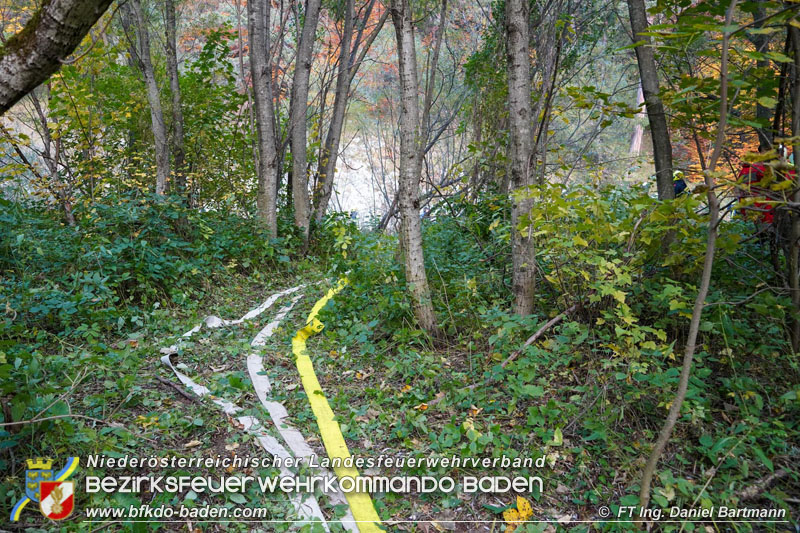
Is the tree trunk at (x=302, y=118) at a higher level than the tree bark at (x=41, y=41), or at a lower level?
higher

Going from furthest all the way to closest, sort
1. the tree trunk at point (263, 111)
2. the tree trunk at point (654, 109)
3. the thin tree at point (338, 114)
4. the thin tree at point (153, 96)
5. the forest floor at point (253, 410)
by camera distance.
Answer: the thin tree at point (338, 114) → the tree trunk at point (263, 111) → the thin tree at point (153, 96) → the tree trunk at point (654, 109) → the forest floor at point (253, 410)

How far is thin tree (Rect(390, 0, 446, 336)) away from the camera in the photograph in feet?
12.0

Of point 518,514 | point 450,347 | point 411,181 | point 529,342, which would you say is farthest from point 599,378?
point 411,181

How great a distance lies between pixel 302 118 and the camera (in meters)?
7.14

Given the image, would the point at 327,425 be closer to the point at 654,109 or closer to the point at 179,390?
the point at 179,390

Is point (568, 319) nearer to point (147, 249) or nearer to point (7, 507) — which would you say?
point (7, 507)

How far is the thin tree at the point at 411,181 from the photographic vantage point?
367 cm

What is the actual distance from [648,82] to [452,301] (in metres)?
2.26

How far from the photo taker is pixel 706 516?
6.83 ft

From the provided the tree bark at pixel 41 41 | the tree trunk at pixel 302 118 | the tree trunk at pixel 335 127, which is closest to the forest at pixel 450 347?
the tree bark at pixel 41 41

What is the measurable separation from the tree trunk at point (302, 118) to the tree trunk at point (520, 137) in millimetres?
4147

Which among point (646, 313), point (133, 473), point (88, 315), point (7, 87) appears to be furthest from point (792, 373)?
point (88, 315)

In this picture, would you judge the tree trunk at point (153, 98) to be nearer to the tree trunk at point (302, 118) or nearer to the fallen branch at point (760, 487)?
the tree trunk at point (302, 118)

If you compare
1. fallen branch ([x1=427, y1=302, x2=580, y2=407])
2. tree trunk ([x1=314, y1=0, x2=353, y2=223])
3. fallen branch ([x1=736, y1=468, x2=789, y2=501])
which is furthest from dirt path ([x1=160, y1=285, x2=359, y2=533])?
tree trunk ([x1=314, y1=0, x2=353, y2=223])
